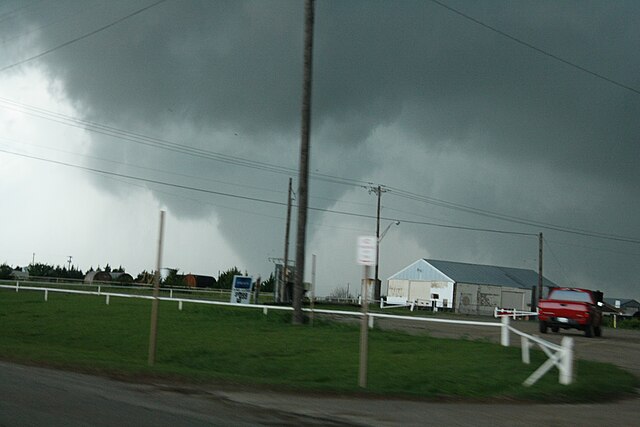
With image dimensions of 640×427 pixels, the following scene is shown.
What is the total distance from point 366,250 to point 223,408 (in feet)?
13.9

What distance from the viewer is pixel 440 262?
95.1 meters

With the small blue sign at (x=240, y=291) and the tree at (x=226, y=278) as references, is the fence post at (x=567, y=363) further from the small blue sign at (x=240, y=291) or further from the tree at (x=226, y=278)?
the tree at (x=226, y=278)

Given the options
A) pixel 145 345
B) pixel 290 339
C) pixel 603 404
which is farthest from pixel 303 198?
pixel 603 404

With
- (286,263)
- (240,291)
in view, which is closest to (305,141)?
Answer: (240,291)

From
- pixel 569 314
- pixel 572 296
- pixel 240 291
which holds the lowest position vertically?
pixel 569 314

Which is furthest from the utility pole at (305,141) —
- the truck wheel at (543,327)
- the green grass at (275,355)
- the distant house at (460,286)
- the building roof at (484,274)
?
the building roof at (484,274)

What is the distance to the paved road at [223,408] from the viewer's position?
9.73 metres

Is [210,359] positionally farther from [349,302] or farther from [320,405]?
[349,302]

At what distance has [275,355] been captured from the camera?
821 inches

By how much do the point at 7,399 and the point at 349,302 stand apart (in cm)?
6077

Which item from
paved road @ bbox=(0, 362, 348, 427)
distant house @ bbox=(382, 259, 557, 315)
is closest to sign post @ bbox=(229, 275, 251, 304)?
paved road @ bbox=(0, 362, 348, 427)

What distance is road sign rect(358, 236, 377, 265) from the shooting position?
13977 mm

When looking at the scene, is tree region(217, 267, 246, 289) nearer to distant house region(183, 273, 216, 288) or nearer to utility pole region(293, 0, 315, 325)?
distant house region(183, 273, 216, 288)

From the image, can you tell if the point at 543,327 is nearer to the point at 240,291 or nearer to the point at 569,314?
the point at 569,314
